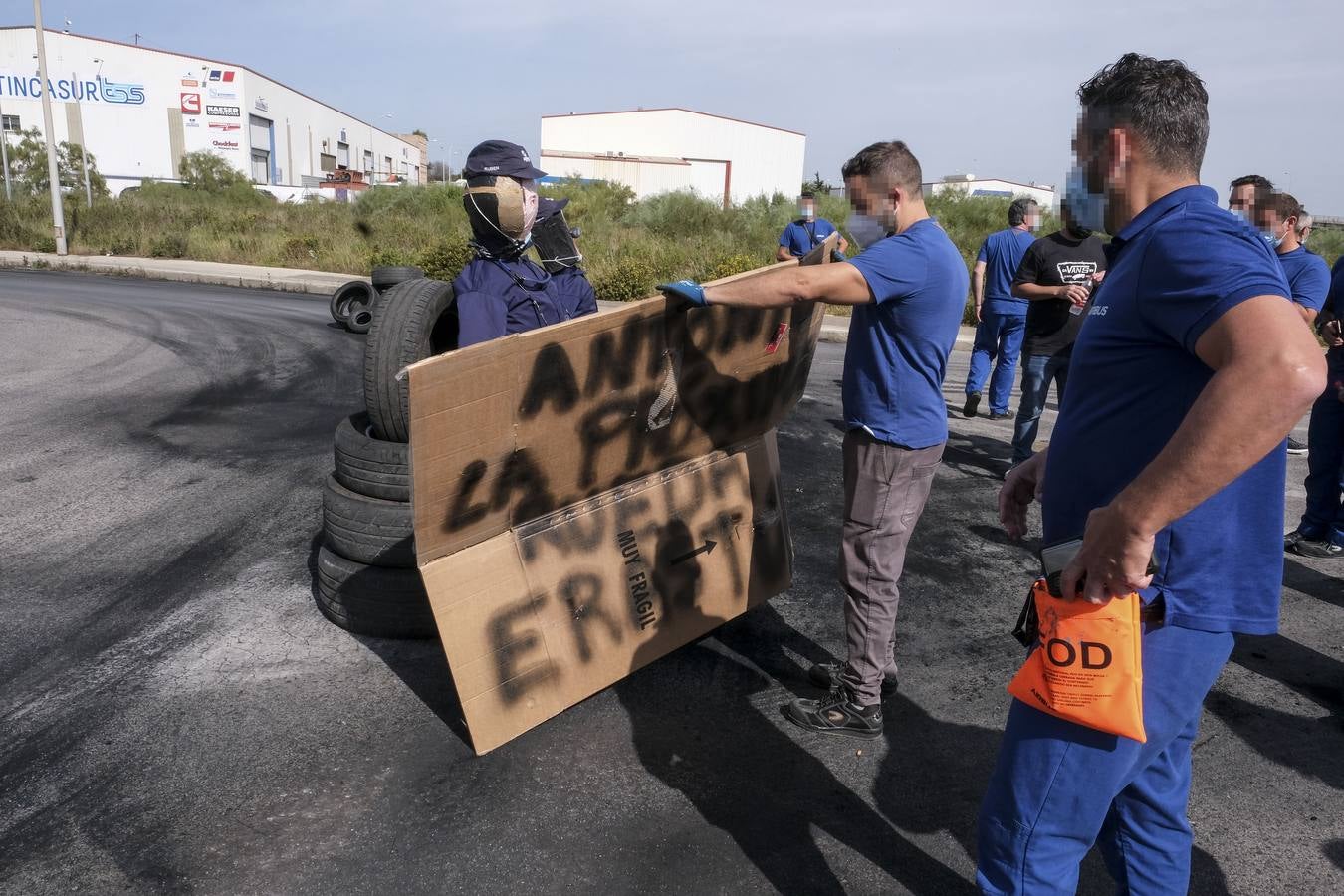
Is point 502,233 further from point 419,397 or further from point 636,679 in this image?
point 636,679

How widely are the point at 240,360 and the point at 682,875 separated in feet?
30.1

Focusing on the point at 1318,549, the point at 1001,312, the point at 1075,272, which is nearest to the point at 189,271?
the point at 1001,312

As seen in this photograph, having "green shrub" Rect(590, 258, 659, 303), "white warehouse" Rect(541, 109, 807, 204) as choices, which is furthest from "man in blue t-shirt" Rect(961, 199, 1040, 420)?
"white warehouse" Rect(541, 109, 807, 204)

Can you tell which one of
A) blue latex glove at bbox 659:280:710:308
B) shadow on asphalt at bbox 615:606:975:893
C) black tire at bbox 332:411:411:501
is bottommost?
shadow on asphalt at bbox 615:606:975:893

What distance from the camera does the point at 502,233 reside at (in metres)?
3.52

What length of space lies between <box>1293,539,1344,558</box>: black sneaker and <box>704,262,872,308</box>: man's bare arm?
426cm

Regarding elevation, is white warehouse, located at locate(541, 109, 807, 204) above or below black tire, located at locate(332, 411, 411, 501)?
above

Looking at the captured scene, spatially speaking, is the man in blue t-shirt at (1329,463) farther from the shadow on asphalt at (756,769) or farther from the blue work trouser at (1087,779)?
the blue work trouser at (1087,779)

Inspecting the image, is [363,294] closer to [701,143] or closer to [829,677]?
[829,677]

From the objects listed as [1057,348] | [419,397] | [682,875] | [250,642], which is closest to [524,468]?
[419,397]

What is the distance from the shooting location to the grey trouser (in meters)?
3.27

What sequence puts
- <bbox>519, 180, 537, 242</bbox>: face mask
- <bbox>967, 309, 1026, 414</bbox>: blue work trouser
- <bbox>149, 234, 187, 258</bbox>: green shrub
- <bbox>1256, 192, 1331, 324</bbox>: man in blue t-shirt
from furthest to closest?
<bbox>149, 234, 187, 258</bbox>: green shrub → <bbox>967, 309, 1026, 414</bbox>: blue work trouser → <bbox>1256, 192, 1331, 324</bbox>: man in blue t-shirt → <bbox>519, 180, 537, 242</bbox>: face mask

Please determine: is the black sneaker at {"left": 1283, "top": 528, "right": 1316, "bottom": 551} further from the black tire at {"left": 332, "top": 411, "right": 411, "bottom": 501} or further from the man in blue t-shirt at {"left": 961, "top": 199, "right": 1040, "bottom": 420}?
the black tire at {"left": 332, "top": 411, "right": 411, "bottom": 501}

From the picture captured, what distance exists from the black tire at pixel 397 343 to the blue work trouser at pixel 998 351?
5704 mm
